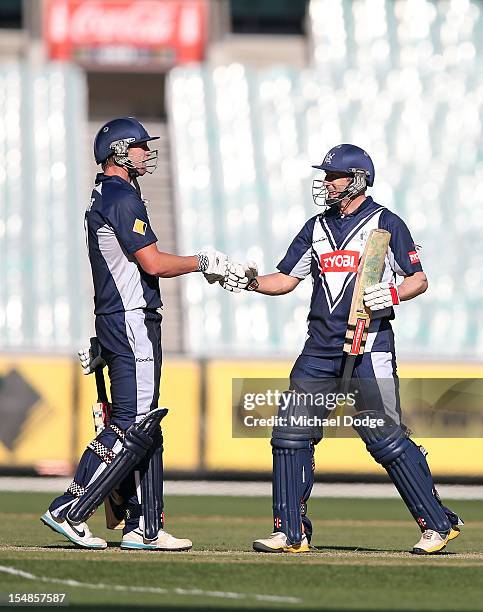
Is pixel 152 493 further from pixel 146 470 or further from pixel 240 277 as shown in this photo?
pixel 240 277

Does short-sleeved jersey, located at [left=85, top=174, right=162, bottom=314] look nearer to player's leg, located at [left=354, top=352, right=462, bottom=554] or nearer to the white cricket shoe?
player's leg, located at [left=354, top=352, right=462, bottom=554]

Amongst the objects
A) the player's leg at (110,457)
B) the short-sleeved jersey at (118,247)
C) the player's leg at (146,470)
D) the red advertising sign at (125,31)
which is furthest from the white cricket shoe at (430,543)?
the red advertising sign at (125,31)

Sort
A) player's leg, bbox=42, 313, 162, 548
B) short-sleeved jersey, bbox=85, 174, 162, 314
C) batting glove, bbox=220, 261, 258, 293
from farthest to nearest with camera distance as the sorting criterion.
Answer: batting glove, bbox=220, 261, 258, 293 → short-sleeved jersey, bbox=85, 174, 162, 314 → player's leg, bbox=42, 313, 162, 548

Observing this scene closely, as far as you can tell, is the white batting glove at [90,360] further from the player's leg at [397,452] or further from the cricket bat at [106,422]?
the player's leg at [397,452]

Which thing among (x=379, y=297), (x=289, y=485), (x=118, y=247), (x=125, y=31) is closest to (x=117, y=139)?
(x=118, y=247)

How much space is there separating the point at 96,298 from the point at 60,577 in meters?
1.81

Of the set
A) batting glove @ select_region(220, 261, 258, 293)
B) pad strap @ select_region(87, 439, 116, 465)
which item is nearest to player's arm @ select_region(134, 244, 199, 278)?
batting glove @ select_region(220, 261, 258, 293)

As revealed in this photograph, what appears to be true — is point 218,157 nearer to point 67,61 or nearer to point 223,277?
point 67,61

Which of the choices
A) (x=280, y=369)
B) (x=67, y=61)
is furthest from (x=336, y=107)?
(x=280, y=369)

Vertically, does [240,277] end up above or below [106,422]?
above

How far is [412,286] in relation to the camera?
7.54m

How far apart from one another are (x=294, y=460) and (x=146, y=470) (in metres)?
0.78

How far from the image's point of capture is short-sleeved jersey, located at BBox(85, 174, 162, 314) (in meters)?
7.33

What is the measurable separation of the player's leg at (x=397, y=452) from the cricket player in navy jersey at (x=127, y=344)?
3.19 ft
